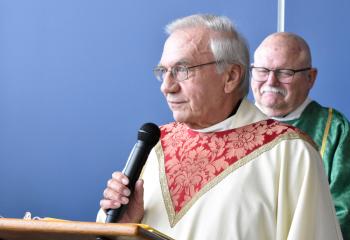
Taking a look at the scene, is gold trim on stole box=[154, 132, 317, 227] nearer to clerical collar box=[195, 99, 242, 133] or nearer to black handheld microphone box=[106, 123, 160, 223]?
clerical collar box=[195, 99, 242, 133]

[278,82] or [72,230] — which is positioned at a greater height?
[278,82]

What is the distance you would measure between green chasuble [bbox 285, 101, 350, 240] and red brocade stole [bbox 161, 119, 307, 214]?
768mm

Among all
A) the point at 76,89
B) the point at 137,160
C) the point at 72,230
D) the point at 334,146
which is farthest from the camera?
the point at 76,89

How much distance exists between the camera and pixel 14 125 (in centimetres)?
480

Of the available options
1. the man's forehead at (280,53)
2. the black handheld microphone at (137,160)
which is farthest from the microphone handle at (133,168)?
the man's forehead at (280,53)

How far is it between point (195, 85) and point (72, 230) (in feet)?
3.40

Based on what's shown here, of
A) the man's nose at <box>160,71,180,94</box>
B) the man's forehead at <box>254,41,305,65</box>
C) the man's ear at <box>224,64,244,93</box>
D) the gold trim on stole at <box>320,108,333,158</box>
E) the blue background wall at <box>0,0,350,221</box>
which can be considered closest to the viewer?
the man's nose at <box>160,71,180,94</box>

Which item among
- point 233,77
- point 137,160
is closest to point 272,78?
point 233,77

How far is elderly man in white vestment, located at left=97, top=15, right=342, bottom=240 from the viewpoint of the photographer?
2.52m

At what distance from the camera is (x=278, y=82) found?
3691 mm

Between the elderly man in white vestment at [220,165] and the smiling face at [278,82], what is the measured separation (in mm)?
818

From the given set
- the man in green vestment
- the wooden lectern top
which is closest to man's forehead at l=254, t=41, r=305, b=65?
the man in green vestment

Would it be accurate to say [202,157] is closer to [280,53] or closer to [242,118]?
[242,118]

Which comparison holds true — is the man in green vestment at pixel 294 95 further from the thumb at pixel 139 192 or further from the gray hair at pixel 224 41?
the thumb at pixel 139 192
